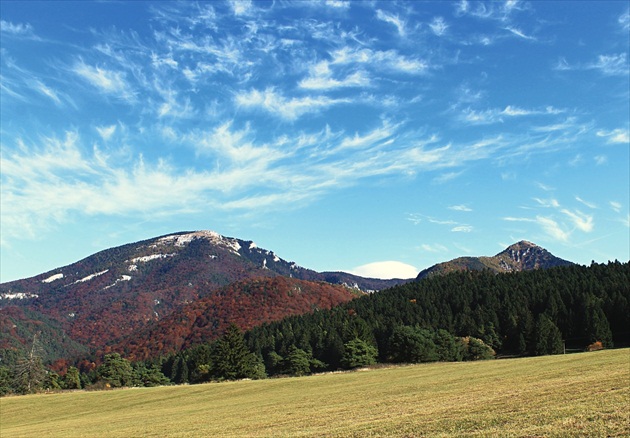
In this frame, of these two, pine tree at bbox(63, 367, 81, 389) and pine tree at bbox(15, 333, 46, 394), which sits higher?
pine tree at bbox(15, 333, 46, 394)

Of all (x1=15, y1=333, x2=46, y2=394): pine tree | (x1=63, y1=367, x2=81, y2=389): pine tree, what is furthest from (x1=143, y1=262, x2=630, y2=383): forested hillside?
(x1=15, y1=333, x2=46, y2=394): pine tree

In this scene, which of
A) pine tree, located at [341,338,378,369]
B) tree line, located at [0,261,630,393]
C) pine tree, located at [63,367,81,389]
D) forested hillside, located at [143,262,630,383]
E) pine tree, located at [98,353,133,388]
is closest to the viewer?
tree line, located at [0,261,630,393]

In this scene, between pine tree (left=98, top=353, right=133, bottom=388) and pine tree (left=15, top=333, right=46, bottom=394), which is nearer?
pine tree (left=15, top=333, right=46, bottom=394)

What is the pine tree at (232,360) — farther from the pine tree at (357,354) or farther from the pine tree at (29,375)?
the pine tree at (29,375)

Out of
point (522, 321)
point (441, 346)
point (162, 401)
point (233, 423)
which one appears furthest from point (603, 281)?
point (233, 423)

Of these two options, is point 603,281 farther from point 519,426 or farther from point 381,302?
point 519,426

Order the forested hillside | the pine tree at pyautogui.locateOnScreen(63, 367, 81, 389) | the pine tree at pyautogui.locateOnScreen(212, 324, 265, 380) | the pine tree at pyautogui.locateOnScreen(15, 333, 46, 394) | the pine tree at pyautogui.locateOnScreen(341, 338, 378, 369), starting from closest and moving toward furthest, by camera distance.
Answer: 1. the pine tree at pyautogui.locateOnScreen(212, 324, 265, 380)
2. the pine tree at pyautogui.locateOnScreen(15, 333, 46, 394)
3. the pine tree at pyautogui.locateOnScreen(341, 338, 378, 369)
4. the forested hillside
5. the pine tree at pyautogui.locateOnScreen(63, 367, 81, 389)

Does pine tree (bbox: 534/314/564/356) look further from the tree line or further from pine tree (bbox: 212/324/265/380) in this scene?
pine tree (bbox: 212/324/265/380)

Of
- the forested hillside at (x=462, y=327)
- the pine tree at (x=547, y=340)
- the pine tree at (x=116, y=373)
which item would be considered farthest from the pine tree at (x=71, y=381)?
the pine tree at (x=547, y=340)

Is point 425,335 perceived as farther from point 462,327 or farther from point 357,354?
point 462,327

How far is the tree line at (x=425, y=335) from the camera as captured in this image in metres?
112

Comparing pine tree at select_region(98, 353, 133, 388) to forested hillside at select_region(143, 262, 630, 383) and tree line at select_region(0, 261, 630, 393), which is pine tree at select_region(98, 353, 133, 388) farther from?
forested hillside at select_region(143, 262, 630, 383)

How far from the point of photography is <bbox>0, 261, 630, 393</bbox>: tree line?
112 meters

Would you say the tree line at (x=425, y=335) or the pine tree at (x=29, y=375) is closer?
the pine tree at (x=29, y=375)
